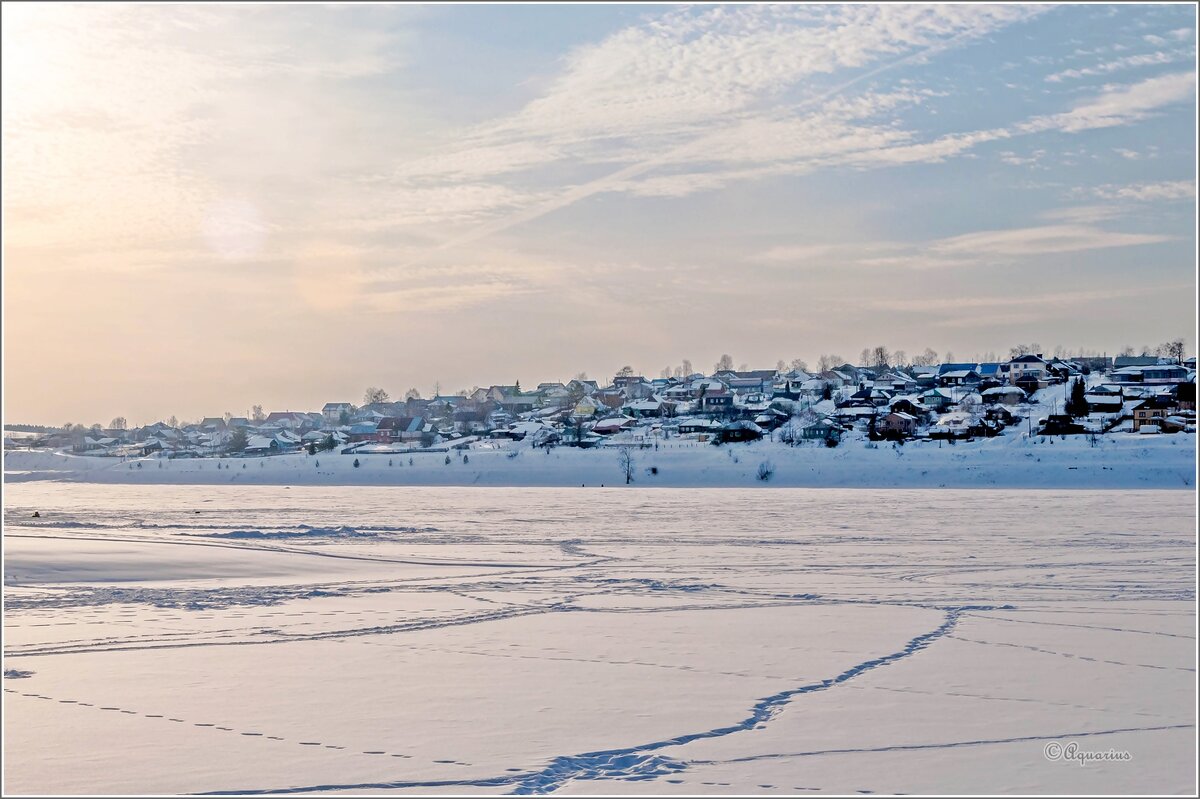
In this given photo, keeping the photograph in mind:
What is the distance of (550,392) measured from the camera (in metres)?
184

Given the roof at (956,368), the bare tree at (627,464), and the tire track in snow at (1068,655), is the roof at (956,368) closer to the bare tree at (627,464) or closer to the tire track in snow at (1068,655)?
the bare tree at (627,464)

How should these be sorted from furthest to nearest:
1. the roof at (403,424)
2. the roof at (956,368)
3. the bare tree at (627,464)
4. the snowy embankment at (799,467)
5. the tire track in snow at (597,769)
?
the roof at (956,368) < the roof at (403,424) < the bare tree at (627,464) < the snowy embankment at (799,467) < the tire track in snow at (597,769)

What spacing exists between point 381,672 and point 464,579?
7.38 metres

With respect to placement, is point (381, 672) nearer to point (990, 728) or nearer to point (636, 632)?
point (636, 632)

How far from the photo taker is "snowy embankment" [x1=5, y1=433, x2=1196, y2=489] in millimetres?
53906

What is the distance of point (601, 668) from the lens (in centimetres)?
1048

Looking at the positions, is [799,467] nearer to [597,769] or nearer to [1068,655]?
[1068,655]

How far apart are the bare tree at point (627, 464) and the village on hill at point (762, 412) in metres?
13.0

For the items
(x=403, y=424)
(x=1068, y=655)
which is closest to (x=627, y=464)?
(x=1068, y=655)

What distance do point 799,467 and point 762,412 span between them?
6358cm

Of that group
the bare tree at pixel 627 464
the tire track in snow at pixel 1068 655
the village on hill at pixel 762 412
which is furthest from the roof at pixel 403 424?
the tire track in snow at pixel 1068 655

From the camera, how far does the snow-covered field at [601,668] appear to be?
290 inches

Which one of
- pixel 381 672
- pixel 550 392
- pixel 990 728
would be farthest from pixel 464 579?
pixel 550 392

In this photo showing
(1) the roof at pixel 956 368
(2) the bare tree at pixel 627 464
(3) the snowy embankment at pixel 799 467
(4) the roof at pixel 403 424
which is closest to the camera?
(3) the snowy embankment at pixel 799 467
